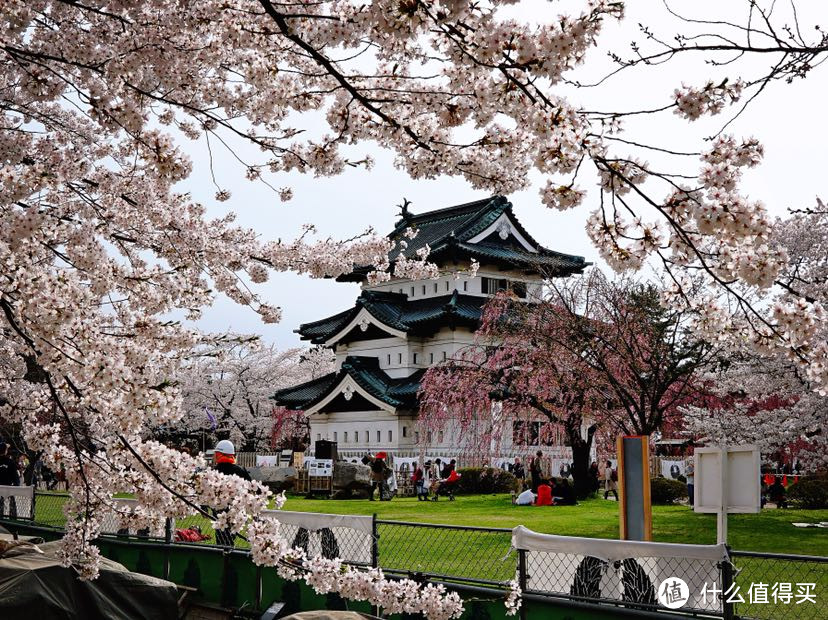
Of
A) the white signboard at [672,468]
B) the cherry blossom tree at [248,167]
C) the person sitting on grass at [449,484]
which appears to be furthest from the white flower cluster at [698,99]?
the white signboard at [672,468]

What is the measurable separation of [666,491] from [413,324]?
15682 mm

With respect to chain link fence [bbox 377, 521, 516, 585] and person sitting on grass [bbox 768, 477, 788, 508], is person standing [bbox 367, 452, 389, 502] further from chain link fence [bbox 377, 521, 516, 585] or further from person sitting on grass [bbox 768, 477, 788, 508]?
chain link fence [bbox 377, 521, 516, 585]

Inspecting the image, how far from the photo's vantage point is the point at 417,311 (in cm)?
4031

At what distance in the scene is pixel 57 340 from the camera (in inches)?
177

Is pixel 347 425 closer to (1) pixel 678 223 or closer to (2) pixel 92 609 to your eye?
(2) pixel 92 609

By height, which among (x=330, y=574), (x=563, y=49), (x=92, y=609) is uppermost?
(x=563, y=49)

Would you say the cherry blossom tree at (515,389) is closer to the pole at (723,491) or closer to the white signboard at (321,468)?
the white signboard at (321,468)

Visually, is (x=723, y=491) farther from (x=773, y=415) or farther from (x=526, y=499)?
(x=526, y=499)

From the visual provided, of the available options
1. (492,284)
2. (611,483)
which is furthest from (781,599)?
(492,284)

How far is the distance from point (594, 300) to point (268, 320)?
17175 millimetres

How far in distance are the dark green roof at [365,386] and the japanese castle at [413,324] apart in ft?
0.18

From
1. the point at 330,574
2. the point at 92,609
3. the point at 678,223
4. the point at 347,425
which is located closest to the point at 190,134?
the point at 92,609

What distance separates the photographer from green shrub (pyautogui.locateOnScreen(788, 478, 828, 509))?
23359 millimetres

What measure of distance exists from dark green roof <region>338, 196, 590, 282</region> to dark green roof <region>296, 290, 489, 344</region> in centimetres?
154
